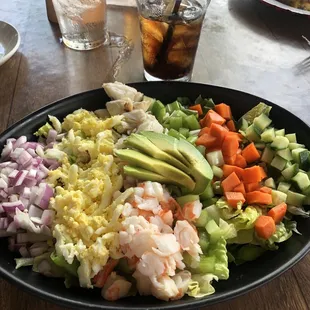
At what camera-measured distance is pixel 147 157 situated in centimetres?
98

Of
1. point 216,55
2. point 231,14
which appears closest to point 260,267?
point 216,55

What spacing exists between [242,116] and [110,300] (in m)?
0.62

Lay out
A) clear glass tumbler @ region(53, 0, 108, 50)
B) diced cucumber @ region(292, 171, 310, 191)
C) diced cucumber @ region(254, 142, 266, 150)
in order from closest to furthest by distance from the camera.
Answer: diced cucumber @ region(292, 171, 310, 191), diced cucumber @ region(254, 142, 266, 150), clear glass tumbler @ region(53, 0, 108, 50)

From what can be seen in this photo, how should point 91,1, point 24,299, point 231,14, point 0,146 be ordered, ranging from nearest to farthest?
point 24,299 < point 0,146 < point 91,1 < point 231,14

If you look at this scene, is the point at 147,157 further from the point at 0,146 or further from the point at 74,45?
the point at 74,45

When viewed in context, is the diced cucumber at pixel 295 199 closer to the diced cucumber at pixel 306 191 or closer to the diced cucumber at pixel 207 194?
the diced cucumber at pixel 306 191

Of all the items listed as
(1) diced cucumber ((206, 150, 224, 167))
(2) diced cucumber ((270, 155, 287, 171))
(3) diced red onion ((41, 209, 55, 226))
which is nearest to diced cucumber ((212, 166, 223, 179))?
(1) diced cucumber ((206, 150, 224, 167))

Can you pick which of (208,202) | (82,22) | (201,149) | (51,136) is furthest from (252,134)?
(82,22)

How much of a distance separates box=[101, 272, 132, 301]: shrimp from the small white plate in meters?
0.99

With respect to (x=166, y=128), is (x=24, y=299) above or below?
below

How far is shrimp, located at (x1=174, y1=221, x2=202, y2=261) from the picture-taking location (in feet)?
2.82

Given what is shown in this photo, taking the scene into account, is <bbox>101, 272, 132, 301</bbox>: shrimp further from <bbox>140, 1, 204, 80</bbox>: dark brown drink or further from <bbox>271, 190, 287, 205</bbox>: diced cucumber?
<bbox>140, 1, 204, 80</bbox>: dark brown drink

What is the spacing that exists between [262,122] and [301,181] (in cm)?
19

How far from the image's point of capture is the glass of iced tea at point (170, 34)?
52.9 inches
